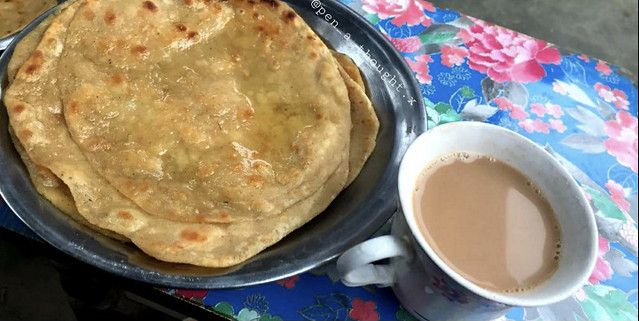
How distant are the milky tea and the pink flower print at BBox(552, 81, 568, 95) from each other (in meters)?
0.45

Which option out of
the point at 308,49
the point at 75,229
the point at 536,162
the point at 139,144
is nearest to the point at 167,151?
the point at 139,144

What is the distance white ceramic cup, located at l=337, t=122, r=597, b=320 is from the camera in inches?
23.2

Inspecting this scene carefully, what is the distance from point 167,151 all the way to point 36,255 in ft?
1.60

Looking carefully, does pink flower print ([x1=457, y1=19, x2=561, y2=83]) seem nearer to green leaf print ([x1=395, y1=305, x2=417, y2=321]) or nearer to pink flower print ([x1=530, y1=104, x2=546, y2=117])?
pink flower print ([x1=530, y1=104, x2=546, y2=117])

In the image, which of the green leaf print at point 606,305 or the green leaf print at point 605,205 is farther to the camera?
the green leaf print at point 605,205

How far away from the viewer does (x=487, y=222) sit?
2.14 feet

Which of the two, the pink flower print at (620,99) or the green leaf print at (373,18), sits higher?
the green leaf print at (373,18)

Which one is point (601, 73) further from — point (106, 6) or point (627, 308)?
point (106, 6)

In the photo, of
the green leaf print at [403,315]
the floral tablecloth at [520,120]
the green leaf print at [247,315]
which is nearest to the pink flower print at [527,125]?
the floral tablecloth at [520,120]

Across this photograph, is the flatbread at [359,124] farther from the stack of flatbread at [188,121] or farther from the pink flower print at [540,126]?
the pink flower print at [540,126]

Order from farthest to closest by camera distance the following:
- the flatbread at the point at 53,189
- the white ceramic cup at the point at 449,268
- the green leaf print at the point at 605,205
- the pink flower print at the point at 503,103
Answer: the pink flower print at the point at 503,103 < the green leaf print at the point at 605,205 < the flatbread at the point at 53,189 < the white ceramic cup at the point at 449,268

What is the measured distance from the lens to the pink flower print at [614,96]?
3.57 ft

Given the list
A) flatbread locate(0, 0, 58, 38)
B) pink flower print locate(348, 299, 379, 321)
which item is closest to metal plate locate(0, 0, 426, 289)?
pink flower print locate(348, 299, 379, 321)

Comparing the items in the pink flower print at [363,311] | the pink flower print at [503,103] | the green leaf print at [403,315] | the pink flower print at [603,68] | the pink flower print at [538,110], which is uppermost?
the pink flower print at [503,103]
